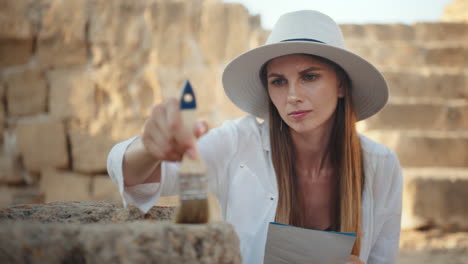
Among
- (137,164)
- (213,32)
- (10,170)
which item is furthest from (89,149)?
(137,164)

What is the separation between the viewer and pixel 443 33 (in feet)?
12.8

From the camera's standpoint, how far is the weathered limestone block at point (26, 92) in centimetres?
331

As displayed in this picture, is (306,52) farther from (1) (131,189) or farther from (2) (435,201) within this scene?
(2) (435,201)

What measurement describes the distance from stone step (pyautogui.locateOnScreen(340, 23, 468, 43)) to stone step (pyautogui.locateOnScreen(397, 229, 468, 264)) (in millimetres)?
1878

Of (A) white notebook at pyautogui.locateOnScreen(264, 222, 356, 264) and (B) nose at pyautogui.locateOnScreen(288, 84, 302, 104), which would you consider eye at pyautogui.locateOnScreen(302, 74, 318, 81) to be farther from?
(A) white notebook at pyautogui.locateOnScreen(264, 222, 356, 264)

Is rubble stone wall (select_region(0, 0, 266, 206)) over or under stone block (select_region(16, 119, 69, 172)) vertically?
over

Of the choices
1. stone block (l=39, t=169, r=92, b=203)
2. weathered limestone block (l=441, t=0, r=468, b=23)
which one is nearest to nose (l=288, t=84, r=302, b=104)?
stone block (l=39, t=169, r=92, b=203)

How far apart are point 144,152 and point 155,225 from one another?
0.94ft

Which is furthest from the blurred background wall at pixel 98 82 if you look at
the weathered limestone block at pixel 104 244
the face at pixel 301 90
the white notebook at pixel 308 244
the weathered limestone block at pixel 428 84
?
the weathered limestone block at pixel 104 244

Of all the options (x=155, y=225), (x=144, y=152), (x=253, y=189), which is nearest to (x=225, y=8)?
(x=253, y=189)

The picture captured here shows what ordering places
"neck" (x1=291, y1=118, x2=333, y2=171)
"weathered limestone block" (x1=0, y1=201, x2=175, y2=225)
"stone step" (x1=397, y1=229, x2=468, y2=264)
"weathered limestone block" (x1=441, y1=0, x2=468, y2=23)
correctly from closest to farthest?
"weathered limestone block" (x1=0, y1=201, x2=175, y2=225) < "neck" (x1=291, y1=118, x2=333, y2=171) < "stone step" (x1=397, y1=229, x2=468, y2=264) < "weathered limestone block" (x1=441, y1=0, x2=468, y2=23)

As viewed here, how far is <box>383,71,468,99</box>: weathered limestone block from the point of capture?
3412 millimetres

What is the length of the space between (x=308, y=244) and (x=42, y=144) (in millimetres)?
2796

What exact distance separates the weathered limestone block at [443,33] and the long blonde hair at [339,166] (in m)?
2.90
